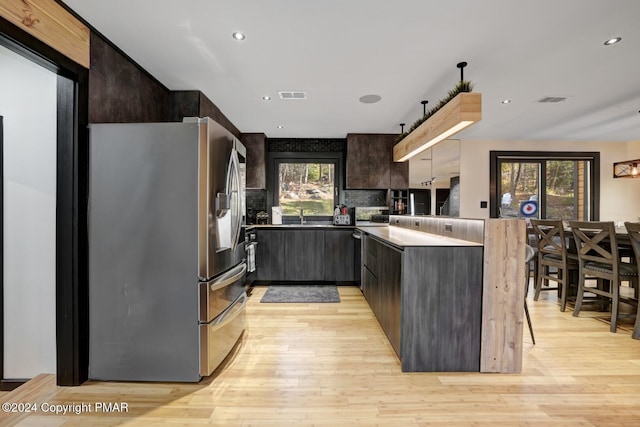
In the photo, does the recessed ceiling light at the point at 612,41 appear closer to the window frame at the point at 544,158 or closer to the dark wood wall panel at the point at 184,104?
the window frame at the point at 544,158

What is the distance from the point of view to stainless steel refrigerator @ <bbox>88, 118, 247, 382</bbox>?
1937 millimetres

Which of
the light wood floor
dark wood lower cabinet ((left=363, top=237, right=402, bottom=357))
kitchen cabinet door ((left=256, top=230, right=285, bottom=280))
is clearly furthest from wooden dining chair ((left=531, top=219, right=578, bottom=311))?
kitchen cabinet door ((left=256, top=230, right=285, bottom=280))

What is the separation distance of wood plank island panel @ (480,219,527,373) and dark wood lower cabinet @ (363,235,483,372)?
6 cm

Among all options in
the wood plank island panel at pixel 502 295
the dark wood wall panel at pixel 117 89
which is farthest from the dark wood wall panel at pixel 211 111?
the wood plank island panel at pixel 502 295

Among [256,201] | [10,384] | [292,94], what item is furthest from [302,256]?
[10,384]

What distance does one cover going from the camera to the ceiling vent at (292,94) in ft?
10.2

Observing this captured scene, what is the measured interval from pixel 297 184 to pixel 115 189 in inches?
131

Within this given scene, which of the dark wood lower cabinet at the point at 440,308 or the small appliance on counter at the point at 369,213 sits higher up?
the small appliance on counter at the point at 369,213

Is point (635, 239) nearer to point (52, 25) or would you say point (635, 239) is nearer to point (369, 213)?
point (369, 213)

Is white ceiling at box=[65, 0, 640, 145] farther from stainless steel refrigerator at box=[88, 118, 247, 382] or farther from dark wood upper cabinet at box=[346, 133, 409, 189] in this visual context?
dark wood upper cabinet at box=[346, 133, 409, 189]

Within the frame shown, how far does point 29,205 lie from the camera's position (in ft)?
6.75

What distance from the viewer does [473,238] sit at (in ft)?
7.22

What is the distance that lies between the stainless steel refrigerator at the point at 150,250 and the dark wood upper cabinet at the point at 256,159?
2810 millimetres

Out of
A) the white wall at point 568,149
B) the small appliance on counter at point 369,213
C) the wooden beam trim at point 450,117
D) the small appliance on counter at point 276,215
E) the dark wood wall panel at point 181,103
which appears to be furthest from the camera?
the white wall at point 568,149
